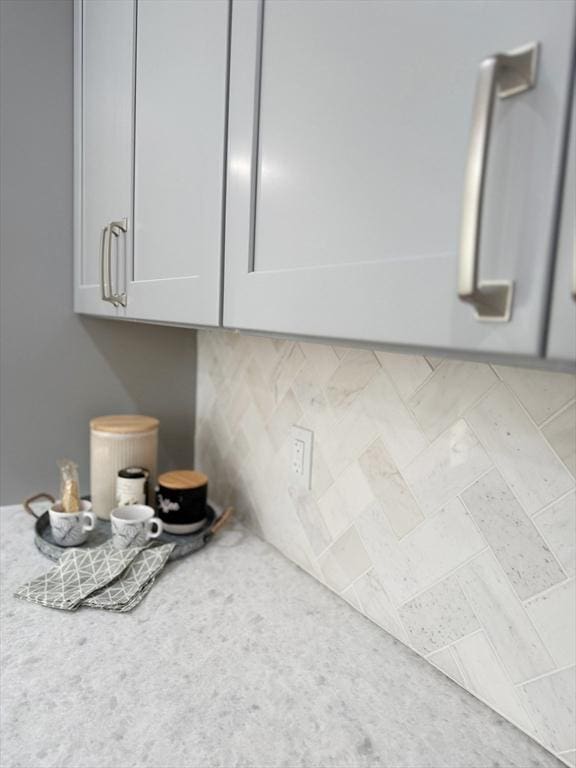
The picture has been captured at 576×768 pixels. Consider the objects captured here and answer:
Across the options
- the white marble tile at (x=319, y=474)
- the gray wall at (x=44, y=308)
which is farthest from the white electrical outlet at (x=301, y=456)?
the gray wall at (x=44, y=308)

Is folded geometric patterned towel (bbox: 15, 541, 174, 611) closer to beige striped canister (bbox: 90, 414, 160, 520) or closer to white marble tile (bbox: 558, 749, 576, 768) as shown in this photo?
beige striped canister (bbox: 90, 414, 160, 520)

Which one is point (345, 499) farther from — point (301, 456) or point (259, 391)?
point (259, 391)

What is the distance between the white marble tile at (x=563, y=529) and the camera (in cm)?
59

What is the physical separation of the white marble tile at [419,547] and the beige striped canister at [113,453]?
0.60 m

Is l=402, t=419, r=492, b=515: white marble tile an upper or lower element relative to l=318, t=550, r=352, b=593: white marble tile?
upper

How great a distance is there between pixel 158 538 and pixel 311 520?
35 centimetres

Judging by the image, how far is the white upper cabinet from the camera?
0.68 meters

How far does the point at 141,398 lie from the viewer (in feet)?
4.83

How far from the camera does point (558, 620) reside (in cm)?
60

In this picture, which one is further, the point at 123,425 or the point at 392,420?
the point at 123,425

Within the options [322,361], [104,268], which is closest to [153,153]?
[104,268]

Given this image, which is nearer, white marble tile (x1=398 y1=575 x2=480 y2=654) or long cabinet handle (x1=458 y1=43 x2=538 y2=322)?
long cabinet handle (x1=458 y1=43 x2=538 y2=322)

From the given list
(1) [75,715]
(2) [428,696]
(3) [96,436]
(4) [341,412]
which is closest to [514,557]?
(2) [428,696]

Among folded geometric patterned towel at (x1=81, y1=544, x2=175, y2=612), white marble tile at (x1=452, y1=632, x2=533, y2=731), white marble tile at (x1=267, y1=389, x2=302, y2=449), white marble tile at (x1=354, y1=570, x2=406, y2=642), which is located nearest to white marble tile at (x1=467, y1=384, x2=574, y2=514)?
white marble tile at (x1=452, y1=632, x2=533, y2=731)
